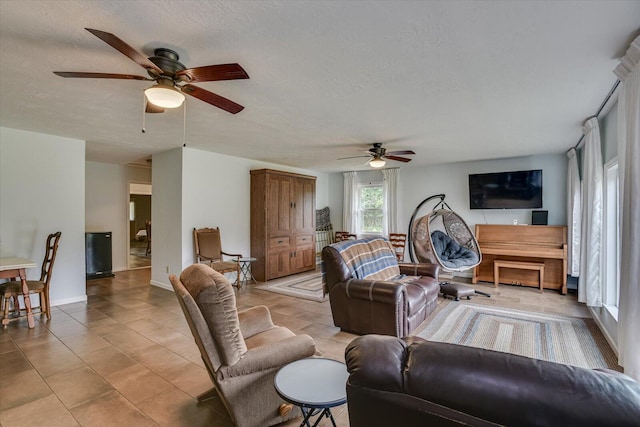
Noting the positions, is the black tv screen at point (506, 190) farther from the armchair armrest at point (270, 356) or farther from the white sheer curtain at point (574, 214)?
the armchair armrest at point (270, 356)

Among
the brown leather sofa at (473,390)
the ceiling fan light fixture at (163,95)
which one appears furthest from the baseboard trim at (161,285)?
the brown leather sofa at (473,390)

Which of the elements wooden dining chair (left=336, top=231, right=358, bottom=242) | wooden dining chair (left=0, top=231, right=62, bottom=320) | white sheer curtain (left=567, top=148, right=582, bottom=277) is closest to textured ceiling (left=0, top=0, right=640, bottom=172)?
white sheer curtain (left=567, top=148, right=582, bottom=277)

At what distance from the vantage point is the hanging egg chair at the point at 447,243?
4867mm

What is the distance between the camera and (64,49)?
6.56 feet

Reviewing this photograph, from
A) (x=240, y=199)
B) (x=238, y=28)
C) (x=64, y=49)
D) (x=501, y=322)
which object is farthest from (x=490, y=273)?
(x=64, y=49)

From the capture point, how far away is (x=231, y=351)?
5.47 feet

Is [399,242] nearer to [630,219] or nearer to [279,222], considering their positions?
[279,222]

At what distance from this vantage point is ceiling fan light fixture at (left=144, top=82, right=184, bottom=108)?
2010 mm

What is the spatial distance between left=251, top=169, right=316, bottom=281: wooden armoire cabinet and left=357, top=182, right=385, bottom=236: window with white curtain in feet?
5.41

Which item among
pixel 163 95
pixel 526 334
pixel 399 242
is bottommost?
pixel 526 334

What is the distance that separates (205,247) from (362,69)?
4.00 meters

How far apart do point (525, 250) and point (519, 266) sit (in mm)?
316

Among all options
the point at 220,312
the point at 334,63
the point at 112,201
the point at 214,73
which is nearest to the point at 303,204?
the point at 112,201

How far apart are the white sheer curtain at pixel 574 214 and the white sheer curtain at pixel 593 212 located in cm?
120
